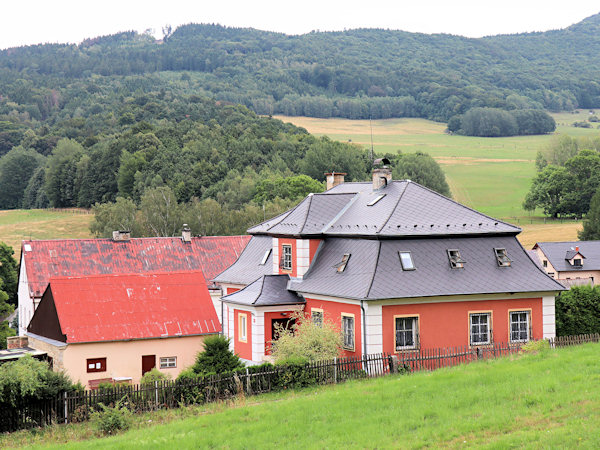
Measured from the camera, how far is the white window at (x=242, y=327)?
1423 inches

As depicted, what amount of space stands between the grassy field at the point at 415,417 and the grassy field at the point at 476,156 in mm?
90816

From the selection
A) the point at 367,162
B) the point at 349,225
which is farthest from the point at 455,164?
the point at 349,225

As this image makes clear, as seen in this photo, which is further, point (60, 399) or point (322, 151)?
point (322, 151)

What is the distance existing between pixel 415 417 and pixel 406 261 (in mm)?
14687

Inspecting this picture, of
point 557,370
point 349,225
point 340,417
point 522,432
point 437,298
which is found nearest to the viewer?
point 522,432

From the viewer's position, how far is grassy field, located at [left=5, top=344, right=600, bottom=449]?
54.9ft

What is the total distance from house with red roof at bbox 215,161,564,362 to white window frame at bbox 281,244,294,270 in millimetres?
51

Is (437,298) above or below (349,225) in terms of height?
below

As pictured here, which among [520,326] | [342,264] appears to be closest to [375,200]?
[342,264]

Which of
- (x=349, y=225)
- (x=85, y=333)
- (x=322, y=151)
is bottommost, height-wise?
(x=85, y=333)

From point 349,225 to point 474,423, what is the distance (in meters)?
18.8

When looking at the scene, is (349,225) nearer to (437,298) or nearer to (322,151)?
(437,298)

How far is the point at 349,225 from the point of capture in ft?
117

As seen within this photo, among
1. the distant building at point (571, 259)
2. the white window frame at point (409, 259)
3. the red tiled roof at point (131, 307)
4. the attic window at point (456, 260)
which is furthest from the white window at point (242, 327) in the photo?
the distant building at point (571, 259)
